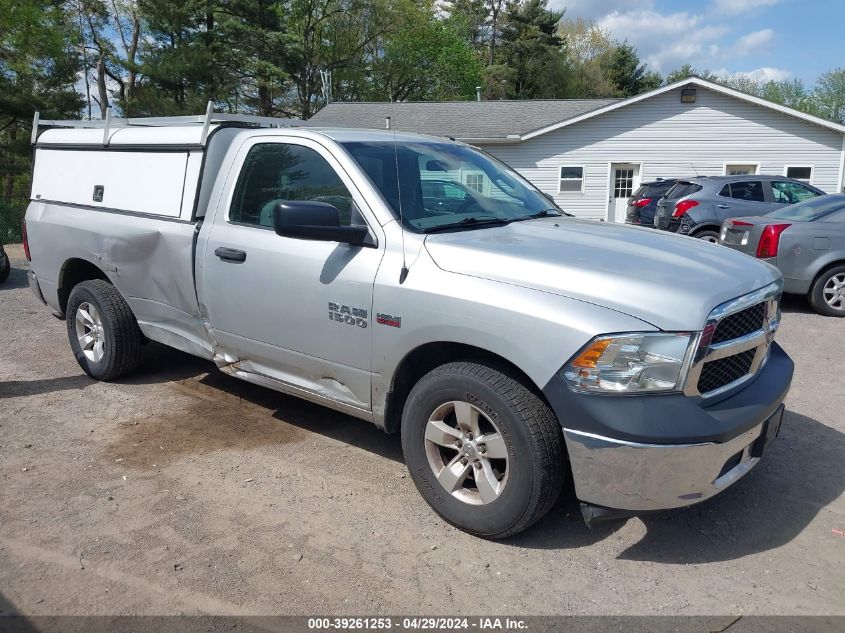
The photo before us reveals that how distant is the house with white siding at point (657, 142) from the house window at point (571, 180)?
0.11 feet

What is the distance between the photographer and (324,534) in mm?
3543

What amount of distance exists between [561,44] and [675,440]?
5312cm

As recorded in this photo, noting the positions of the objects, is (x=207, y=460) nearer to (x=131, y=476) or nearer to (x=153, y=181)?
(x=131, y=476)

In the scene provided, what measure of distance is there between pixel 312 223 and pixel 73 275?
3317 mm

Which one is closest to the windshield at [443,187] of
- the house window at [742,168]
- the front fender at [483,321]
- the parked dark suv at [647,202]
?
the front fender at [483,321]

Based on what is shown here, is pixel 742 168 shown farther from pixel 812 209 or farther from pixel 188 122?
pixel 188 122

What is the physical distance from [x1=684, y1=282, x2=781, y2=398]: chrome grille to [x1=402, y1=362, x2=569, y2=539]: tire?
0.67 metres

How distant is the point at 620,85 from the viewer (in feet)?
169

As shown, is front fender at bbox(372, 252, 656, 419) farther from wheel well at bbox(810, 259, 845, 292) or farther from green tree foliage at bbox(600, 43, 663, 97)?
green tree foliage at bbox(600, 43, 663, 97)

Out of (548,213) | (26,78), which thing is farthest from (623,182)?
(26,78)

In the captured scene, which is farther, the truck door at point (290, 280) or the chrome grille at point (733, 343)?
the truck door at point (290, 280)

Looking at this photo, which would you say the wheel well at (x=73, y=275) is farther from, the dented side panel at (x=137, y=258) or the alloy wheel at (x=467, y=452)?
the alloy wheel at (x=467, y=452)

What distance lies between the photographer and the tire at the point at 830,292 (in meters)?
8.64

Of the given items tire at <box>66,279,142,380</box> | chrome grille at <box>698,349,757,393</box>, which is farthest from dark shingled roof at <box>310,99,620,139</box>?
chrome grille at <box>698,349,757,393</box>
